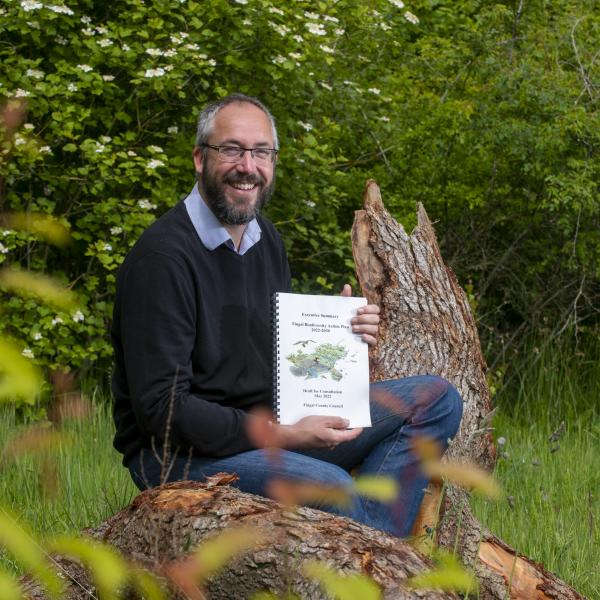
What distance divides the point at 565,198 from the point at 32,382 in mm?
5491

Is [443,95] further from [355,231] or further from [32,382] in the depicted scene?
[32,382]

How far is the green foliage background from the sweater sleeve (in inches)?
94.1

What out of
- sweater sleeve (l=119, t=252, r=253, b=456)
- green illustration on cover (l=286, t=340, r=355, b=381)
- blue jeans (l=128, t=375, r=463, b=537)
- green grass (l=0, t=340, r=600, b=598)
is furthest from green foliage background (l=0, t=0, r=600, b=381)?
green illustration on cover (l=286, t=340, r=355, b=381)

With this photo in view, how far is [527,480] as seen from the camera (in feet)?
15.8

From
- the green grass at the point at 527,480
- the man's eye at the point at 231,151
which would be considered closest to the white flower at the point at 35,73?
the green grass at the point at 527,480

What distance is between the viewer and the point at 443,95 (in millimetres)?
7145

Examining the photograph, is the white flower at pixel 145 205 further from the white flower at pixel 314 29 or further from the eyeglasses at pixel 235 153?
the eyeglasses at pixel 235 153

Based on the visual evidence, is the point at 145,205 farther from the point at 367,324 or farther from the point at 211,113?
the point at 367,324

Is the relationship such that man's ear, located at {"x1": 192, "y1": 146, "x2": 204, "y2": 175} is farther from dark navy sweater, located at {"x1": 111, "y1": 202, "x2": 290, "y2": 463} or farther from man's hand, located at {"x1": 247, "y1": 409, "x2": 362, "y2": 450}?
man's hand, located at {"x1": 247, "y1": 409, "x2": 362, "y2": 450}

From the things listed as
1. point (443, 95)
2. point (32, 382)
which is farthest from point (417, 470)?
point (443, 95)

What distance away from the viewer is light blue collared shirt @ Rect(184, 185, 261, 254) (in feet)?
10.9

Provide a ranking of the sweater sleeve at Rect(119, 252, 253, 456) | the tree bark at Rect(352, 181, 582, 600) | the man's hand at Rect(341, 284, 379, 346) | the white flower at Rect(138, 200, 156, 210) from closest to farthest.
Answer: the sweater sleeve at Rect(119, 252, 253, 456) < the man's hand at Rect(341, 284, 379, 346) < the tree bark at Rect(352, 181, 582, 600) < the white flower at Rect(138, 200, 156, 210)

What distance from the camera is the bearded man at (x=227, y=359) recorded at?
3012 mm

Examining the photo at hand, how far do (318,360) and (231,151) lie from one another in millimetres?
764
